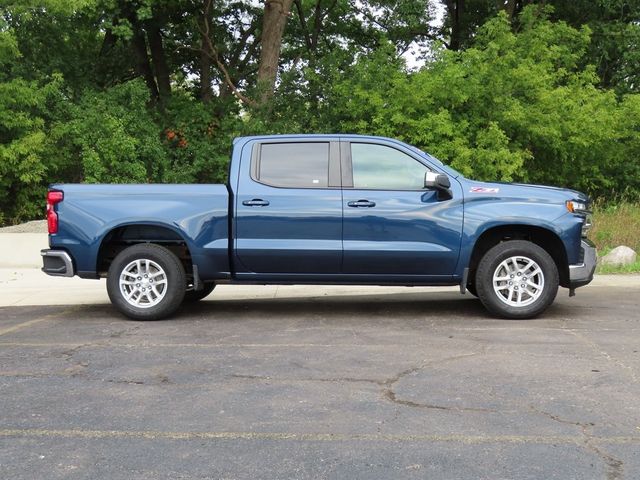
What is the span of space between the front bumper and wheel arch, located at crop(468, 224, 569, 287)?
0.07m

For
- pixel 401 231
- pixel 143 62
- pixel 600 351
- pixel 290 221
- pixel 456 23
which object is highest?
pixel 456 23

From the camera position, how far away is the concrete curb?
1267cm

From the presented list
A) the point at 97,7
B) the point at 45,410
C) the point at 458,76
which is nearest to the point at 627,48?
the point at 458,76

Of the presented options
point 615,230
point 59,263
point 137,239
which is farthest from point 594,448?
point 615,230

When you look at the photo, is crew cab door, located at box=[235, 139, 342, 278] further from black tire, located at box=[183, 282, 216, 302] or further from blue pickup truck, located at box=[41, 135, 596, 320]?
black tire, located at box=[183, 282, 216, 302]

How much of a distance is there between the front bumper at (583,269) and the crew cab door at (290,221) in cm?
243

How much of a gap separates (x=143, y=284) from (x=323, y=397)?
357 centimetres

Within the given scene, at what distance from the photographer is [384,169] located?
7.92 meters

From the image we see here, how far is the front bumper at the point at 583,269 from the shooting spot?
7684 millimetres

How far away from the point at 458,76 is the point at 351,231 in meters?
9.77

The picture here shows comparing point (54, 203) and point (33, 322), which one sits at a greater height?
point (54, 203)

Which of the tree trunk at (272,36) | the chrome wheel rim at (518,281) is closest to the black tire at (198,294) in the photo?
the chrome wheel rim at (518,281)

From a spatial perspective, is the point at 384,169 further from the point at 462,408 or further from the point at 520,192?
the point at 462,408

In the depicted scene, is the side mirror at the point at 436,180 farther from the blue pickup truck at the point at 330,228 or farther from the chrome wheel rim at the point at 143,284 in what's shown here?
the chrome wheel rim at the point at 143,284
